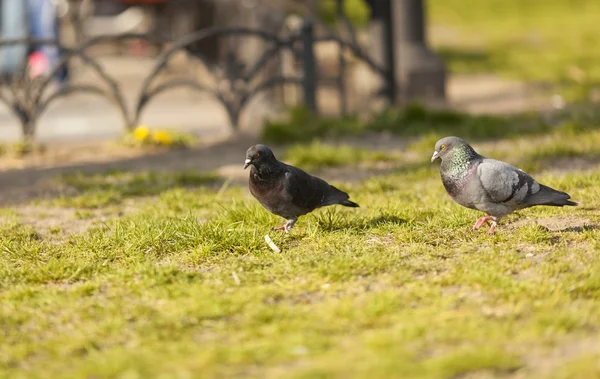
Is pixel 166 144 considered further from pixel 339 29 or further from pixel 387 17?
pixel 339 29

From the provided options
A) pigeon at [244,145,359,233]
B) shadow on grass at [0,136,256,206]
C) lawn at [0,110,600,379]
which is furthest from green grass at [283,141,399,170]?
pigeon at [244,145,359,233]

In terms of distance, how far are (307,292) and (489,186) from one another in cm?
136

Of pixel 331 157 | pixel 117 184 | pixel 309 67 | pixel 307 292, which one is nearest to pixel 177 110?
pixel 309 67

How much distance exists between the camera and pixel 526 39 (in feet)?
68.5

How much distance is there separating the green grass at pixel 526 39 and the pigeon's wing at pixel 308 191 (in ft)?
23.6

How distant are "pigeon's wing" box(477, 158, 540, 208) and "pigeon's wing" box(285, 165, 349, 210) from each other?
1.00 m

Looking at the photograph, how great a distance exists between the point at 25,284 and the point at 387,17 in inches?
323

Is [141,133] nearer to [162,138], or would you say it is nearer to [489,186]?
[162,138]

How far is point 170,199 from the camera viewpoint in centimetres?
740

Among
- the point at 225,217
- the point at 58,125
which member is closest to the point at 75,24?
the point at 58,125

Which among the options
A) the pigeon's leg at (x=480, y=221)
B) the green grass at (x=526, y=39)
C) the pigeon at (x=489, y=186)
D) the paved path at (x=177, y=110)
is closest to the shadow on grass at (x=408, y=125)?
the paved path at (x=177, y=110)

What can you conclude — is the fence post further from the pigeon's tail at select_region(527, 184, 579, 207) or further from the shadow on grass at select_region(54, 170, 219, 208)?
the pigeon's tail at select_region(527, 184, 579, 207)

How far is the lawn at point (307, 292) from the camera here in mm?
3832

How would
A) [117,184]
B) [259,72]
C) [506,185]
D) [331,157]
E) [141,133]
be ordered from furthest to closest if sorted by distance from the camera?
[259,72] → [141,133] → [331,157] → [117,184] → [506,185]
